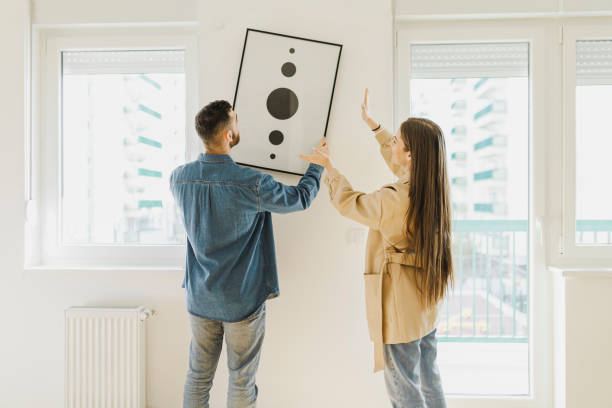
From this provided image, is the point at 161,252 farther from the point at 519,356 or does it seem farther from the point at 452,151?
the point at 519,356

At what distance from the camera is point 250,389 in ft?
4.73

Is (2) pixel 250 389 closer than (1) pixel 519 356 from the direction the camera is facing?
Yes

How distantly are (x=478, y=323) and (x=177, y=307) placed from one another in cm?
185

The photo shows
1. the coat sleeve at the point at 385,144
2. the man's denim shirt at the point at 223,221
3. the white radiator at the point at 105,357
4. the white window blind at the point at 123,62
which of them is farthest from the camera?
the white window blind at the point at 123,62

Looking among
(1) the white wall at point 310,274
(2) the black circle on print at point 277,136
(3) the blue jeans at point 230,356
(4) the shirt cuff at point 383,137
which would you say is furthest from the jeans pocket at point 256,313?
(4) the shirt cuff at point 383,137

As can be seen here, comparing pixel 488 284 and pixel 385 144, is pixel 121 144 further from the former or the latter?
pixel 488 284

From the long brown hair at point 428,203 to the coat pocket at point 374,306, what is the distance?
16 cm

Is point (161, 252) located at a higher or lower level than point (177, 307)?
higher

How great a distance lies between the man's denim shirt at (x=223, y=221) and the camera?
4.50ft

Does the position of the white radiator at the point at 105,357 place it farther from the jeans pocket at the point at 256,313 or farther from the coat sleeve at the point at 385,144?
the coat sleeve at the point at 385,144

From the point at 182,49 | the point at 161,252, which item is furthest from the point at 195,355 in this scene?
the point at 182,49

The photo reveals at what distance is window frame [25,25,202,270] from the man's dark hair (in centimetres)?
60

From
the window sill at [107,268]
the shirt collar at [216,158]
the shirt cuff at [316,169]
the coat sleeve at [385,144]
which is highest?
the coat sleeve at [385,144]

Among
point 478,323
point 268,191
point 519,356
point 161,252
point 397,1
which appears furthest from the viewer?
point 519,356
